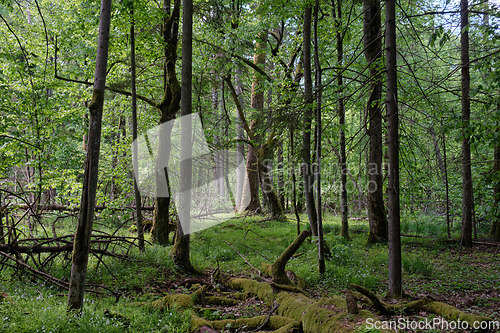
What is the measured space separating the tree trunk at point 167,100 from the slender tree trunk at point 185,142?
2.38m

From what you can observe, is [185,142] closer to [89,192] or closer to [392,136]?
[89,192]

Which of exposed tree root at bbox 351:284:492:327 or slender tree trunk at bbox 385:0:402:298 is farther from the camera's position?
slender tree trunk at bbox 385:0:402:298

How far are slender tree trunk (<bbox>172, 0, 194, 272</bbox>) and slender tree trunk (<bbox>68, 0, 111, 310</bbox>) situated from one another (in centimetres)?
292

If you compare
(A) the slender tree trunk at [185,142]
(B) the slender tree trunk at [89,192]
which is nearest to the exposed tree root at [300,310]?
(B) the slender tree trunk at [89,192]

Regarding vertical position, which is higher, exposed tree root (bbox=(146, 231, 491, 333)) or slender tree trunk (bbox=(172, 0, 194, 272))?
slender tree trunk (bbox=(172, 0, 194, 272))

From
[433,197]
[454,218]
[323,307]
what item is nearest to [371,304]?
[323,307]

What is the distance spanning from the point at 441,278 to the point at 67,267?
7.53m

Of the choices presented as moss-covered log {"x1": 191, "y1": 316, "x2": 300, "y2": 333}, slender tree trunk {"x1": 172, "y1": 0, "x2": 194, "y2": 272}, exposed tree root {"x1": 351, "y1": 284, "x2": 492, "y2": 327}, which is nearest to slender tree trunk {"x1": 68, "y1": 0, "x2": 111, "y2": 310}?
moss-covered log {"x1": 191, "y1": 316, "x2": 300, "y2": 333}

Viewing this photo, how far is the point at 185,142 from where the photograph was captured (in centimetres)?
731

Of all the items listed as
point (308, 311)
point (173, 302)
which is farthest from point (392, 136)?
point (173, 302)

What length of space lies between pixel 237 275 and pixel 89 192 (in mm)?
4470

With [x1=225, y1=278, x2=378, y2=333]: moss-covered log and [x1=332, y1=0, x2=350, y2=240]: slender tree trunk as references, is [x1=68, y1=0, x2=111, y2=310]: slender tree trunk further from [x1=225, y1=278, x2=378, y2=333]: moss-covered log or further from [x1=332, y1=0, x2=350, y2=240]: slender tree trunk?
[x1=332, y1=0, x2=350, y2=240]: slender tree trunk

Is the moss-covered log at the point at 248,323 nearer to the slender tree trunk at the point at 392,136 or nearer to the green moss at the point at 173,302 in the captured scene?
the green moss at the point at 173,302

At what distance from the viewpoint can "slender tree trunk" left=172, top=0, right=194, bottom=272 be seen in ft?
22.3
